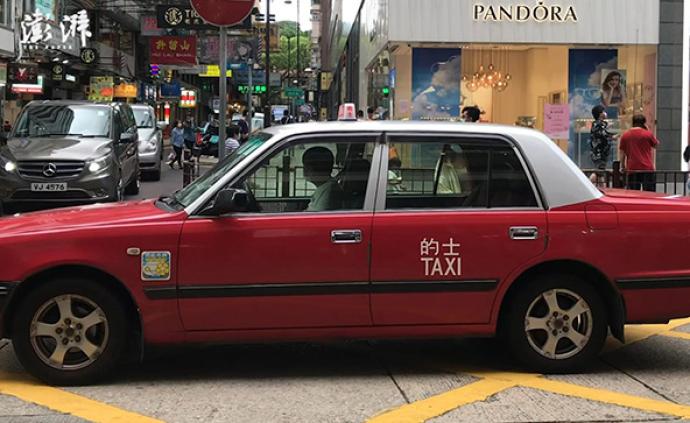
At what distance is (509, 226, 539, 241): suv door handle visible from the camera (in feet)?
16.5

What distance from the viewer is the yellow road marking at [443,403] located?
14.5ft

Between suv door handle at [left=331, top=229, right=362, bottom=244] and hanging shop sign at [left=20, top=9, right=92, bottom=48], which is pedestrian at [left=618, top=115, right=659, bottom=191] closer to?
suv door handle at [left=331, top=229, right=362, bottom=244]

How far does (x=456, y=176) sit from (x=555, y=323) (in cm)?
113

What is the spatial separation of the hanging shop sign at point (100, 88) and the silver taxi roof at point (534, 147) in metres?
29.3

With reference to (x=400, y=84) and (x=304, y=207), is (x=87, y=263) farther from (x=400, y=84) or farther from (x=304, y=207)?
(x=400, y=84)

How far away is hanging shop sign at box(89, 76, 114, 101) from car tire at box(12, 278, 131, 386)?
29344 millimetres

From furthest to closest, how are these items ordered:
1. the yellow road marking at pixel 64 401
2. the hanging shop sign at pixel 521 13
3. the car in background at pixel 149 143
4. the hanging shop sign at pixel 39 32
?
the hanging shop sign at pixel 39 32
the car in background at pixel 149 143
the hanging shop sign at pixel 521 13
the yellow road marking at pixel 64 401

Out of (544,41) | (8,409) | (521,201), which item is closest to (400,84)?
(544,41)

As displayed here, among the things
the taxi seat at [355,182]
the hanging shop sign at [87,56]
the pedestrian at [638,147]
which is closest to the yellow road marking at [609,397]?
the taxi seat at [355,182]

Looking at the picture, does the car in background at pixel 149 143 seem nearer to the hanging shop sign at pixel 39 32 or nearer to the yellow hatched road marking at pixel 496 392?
the hanging shop sign at pixel 39 32

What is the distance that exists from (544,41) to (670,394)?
14.8 metres

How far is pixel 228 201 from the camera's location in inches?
188

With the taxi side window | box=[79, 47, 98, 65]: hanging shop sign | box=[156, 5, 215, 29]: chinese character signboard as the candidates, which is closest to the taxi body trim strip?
the taxi side window

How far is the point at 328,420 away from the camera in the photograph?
14.4 ft
